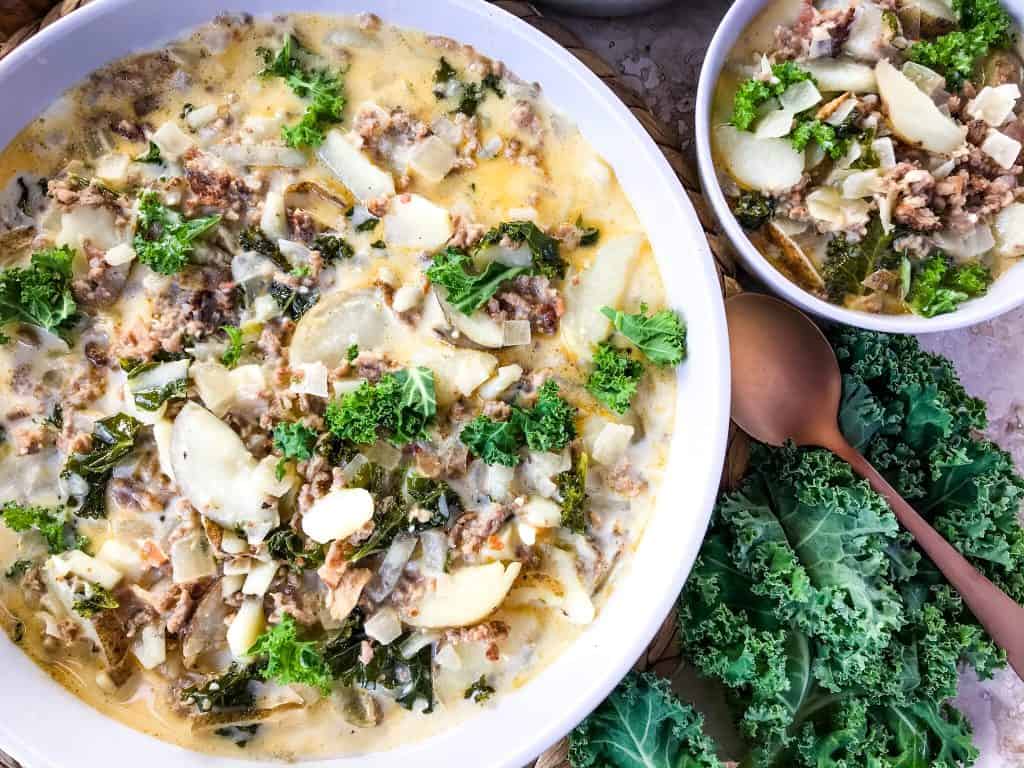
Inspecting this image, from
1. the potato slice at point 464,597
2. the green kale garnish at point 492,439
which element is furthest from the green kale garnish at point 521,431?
the potato slice at point 464,597

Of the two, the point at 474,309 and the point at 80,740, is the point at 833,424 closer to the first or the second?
the point at 474,309

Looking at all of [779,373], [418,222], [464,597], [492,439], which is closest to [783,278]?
[779,373]

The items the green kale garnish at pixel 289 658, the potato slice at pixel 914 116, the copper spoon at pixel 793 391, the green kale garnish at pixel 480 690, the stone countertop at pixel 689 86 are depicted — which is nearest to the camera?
the green kale garnish at pixel 289 658

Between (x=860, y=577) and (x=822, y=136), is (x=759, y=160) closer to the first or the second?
(x=822, y=136)

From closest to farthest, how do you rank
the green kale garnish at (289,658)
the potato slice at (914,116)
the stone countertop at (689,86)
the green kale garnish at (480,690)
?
1. the green kale garnish at (289,658)
2. the potato slice at (914,116)
3. the green kale garnish at (480,690)
4. the stone countertop at (689,86)

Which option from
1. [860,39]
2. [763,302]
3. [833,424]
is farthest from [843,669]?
[860,39]

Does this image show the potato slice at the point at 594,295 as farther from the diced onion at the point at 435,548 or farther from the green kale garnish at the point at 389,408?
the diced onion at the point at 435,548
